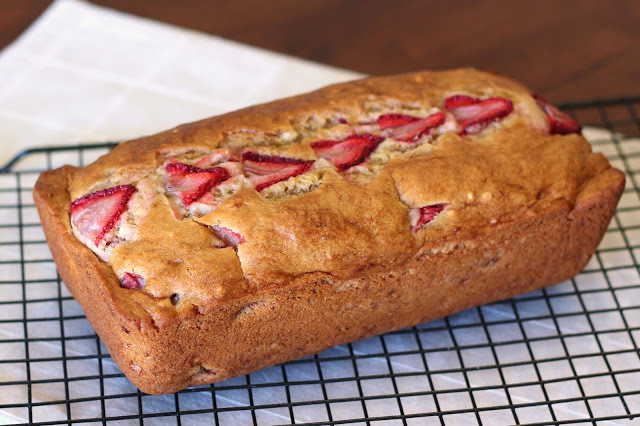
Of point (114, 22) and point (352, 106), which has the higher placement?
point (352, 106)

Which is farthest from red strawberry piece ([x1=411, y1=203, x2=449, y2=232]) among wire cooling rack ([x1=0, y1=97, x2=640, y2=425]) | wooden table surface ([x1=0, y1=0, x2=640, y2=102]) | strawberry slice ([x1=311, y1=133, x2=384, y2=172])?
wooden table surface ([x1=0, y1=0, x2=640, y2=102])

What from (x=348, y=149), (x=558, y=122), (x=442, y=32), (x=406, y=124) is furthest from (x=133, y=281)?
(x=442, y=32)

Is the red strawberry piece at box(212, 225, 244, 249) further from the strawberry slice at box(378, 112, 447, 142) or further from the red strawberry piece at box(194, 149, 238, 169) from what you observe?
the strawberry slice at box(378, 112, 447, 142)

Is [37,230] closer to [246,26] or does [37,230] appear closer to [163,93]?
[163,93]

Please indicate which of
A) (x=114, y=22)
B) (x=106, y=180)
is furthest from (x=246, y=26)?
(x=106, y=180)

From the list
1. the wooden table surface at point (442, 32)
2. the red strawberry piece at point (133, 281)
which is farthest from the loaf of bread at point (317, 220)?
the wooden table surface at point (442, 32)

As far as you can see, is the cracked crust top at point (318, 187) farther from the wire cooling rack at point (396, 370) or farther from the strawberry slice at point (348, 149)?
the wire cooling rack at point (396, 370)
